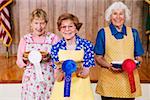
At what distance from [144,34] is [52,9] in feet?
4.95

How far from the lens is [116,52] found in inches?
91.6

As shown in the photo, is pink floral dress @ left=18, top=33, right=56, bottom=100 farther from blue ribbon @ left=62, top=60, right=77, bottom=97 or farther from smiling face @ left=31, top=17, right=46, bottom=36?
blue ribbon @ left=62, top=60, right=77, bottom=97

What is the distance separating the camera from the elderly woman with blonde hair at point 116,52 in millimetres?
2312

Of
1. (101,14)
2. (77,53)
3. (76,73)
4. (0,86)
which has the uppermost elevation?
(101,14)

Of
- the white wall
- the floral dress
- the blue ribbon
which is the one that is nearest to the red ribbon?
the blue ribbon

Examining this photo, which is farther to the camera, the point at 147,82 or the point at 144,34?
the point at 144,34

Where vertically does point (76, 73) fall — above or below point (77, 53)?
below

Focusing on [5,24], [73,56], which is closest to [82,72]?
[73,56]

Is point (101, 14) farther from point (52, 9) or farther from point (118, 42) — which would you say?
point (118, 42)

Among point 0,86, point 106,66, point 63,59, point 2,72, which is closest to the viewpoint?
point 63,59

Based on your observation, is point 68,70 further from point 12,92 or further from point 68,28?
point 12,92

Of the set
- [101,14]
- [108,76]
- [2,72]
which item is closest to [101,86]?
[108,76]

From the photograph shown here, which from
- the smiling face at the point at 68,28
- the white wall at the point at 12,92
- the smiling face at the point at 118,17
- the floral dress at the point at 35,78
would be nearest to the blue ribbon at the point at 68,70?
the smiling face at the point at 68,28

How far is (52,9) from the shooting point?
16.9 feet
